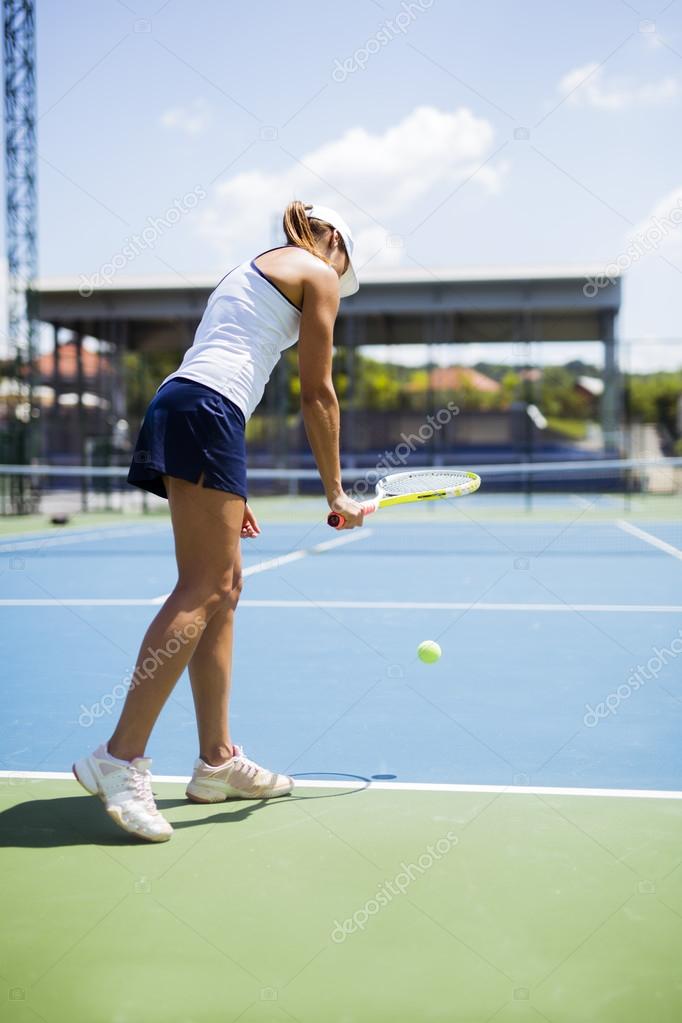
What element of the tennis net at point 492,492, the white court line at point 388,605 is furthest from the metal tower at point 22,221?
the white court line at point 388,605

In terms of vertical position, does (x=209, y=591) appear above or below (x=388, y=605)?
above

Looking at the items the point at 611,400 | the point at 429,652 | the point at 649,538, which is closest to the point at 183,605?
the point at 429,652

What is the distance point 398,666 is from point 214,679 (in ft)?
7.33

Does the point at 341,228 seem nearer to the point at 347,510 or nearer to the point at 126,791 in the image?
the point at 347,510

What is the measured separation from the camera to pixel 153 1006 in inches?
79.5

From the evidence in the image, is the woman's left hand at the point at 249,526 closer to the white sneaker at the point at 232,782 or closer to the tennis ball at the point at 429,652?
the white sneaker at the point at 232,782

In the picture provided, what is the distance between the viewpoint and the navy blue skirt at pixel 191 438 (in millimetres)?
2906

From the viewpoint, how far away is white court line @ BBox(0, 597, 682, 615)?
23.5 feet

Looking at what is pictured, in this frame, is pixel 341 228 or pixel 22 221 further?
pixel 22 221

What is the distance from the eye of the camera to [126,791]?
2893mm

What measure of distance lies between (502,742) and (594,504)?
1818 cm

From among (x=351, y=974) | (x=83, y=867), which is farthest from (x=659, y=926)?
(x=83, y=867)

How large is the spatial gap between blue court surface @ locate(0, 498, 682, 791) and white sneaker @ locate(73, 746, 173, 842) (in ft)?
2.28

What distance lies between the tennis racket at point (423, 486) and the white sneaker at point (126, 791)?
1144mm
